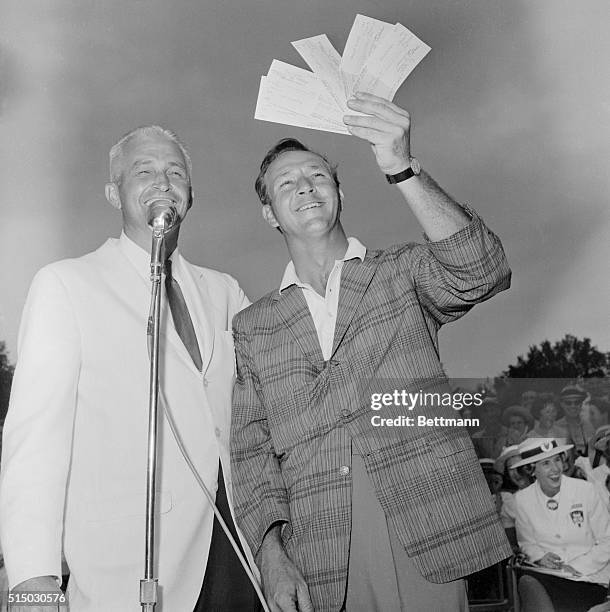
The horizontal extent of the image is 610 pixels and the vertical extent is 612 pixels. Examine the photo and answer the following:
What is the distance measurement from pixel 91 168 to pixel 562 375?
169 centimetres

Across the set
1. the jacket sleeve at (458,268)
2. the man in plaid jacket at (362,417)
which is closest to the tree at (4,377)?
the man in plaid jacket at (362,417)

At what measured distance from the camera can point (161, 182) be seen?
96.9 inches

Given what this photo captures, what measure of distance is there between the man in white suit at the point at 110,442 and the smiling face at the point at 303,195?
1.17ft

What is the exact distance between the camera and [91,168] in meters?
Answer: 2.68

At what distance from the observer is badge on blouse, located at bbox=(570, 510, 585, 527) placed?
257 cm

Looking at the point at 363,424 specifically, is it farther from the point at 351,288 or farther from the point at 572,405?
the point at 572,405

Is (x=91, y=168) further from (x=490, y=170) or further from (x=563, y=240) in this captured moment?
(x=563, y=240)

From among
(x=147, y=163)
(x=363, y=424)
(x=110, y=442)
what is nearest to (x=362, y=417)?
(x=363, y=424)

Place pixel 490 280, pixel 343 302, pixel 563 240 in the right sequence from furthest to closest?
pixel 563 240
pixel 343 302
pixel 490 280

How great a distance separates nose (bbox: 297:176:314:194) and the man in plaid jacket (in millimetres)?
12

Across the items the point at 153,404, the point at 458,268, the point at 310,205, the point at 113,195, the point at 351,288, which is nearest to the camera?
the point at 153,404

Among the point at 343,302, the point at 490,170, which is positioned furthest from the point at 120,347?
the point at 490,170

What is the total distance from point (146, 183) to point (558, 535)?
67.2 inches

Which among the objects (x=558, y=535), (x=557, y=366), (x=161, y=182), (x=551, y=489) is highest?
(x=161, y=182)
